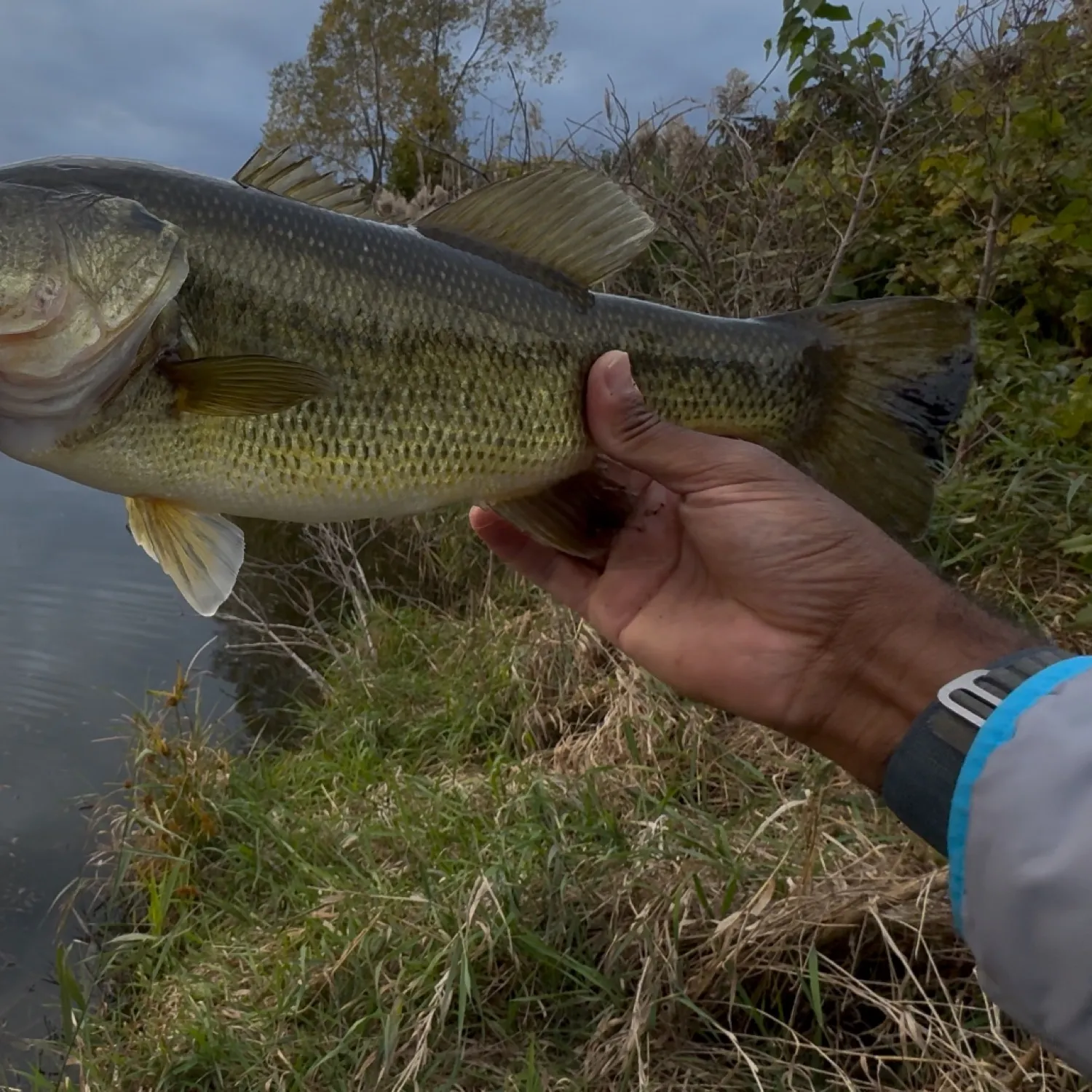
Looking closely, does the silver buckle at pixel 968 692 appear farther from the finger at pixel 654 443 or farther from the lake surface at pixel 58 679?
the lake surface at pixel 58 679

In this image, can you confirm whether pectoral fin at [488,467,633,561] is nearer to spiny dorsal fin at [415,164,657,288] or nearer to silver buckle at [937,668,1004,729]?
spiny dorsal fin at [415,164,657,288]


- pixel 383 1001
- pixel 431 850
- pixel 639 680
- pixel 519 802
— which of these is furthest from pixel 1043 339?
pixel 383 1001

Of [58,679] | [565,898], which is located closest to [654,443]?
[565,898]

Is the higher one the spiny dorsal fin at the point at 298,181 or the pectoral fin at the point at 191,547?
the spiny dorsal fin at the point at 298,181

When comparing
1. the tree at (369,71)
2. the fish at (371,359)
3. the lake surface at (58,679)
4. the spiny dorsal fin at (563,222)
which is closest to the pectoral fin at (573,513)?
the fish at (371,359)

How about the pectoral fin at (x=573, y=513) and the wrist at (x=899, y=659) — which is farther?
the pectoral fin at (x=573, y=513)

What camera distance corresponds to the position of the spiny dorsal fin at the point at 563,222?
78.9 inches

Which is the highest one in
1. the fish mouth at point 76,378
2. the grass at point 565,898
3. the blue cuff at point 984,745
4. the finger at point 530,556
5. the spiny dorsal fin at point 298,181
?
Result: the spiny dorsal fin at point 298,181

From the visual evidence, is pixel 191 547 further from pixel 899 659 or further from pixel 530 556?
pixel 899 659

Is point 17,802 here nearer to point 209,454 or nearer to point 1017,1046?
point 209,454

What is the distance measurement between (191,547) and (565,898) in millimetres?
1563

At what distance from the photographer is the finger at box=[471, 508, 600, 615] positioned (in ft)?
7.95

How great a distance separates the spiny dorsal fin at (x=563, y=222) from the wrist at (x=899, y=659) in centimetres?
92

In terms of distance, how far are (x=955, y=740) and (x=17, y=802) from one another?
4855 millimetres
